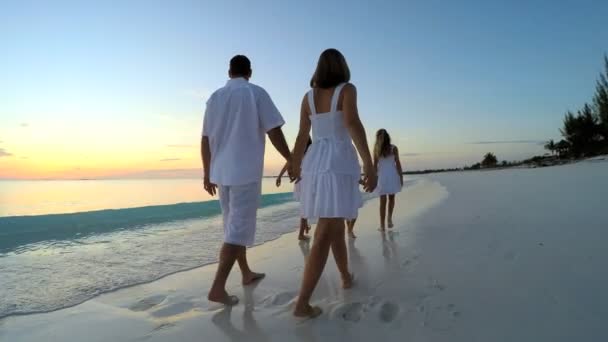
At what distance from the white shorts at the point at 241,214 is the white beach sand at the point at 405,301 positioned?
532mm

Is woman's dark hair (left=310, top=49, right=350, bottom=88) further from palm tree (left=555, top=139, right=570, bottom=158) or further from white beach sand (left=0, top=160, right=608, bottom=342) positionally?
palm tree (left=555, top=139, right=570, bottom=158)

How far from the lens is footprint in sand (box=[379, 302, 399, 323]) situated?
230cm

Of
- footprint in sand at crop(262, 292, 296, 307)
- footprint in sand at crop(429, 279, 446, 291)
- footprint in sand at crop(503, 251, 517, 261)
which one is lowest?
footprint in sand at crop(262, 292, 296, 307)

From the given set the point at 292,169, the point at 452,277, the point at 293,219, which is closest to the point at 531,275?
the point at 452,277

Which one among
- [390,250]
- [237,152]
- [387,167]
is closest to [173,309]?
[237,152]

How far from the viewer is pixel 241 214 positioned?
116 inches

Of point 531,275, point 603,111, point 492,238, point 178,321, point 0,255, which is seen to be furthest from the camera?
point 603,111

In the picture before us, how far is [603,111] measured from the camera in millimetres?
36125

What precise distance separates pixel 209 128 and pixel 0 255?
4.37 metres

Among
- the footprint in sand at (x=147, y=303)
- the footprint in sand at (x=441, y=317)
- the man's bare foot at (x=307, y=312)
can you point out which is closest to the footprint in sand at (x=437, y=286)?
the footprint in sand at (x=441, y=317)

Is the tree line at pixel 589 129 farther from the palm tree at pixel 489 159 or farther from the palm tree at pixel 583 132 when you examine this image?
the palm tree at pixel 489 159

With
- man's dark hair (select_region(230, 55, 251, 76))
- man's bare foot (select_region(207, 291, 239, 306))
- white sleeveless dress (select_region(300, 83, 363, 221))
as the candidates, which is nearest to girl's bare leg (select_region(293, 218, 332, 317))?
white sleeveless dress (select_region(300, 83, 363, 221))

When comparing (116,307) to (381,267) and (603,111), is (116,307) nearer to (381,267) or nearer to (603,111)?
(381,267)

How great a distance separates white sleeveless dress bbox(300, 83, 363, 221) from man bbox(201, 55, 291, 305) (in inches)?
15.4
